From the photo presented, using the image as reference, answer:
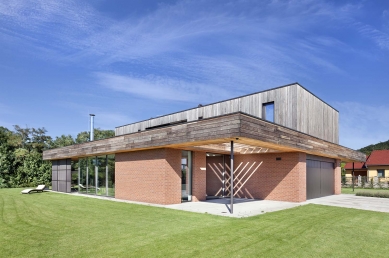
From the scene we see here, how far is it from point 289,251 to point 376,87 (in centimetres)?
2659

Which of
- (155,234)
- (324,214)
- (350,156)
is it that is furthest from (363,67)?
(155,234)

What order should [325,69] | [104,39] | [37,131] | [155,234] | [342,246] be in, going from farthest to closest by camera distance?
[37,131] < [325,69] < [104,39] < [155,234] < [342,246]

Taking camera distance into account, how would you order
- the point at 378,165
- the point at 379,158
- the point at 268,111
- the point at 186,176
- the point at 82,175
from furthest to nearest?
the point at 379,158
the point at 378,165
the point at 82,175
the point at 268,111
the point at 186,176

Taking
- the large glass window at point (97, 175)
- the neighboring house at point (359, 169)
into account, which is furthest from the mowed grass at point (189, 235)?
the neighboring house at point (359, 169)

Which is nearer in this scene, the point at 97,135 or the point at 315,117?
the point at 315,117

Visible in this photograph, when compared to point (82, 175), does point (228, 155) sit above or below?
above

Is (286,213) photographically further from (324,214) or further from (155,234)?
(155,234)

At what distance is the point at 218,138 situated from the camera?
1100 cm

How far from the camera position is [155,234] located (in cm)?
766

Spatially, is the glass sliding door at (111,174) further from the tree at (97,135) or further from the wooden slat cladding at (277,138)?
the tree at (97,135)

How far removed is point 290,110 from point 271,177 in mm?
4074

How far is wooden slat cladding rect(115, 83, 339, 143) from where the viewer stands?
54.1 feet

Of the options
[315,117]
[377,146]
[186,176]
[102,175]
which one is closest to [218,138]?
[186,176]

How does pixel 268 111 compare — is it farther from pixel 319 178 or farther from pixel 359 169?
pixel 359 169
